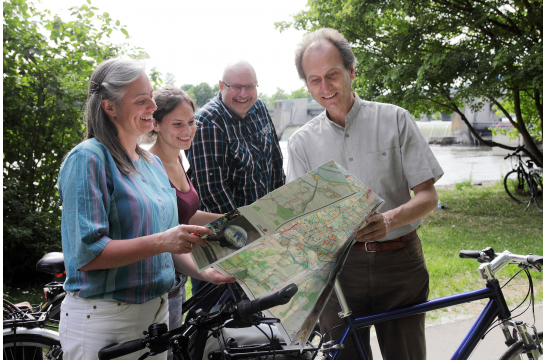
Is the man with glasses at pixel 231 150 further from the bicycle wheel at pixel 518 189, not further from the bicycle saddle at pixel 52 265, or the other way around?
the bicycle wheel at pixel 518 189

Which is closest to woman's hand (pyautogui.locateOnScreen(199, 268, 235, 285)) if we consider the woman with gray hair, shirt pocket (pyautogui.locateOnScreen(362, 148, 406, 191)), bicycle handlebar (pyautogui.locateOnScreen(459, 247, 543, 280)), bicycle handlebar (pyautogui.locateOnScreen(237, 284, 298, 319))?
the woman with gray hair

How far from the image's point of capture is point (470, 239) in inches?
282

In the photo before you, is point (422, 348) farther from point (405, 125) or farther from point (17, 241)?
point (17, 241)

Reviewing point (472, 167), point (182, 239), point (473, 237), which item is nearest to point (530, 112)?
point (473, 237)

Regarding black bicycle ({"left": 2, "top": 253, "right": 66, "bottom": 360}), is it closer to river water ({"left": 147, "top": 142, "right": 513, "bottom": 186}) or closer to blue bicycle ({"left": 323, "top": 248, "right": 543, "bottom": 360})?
blue bicycle ({"left": 323, "top": 248, "right": 543, "bottom": 360})

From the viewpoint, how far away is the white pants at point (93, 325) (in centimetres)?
155

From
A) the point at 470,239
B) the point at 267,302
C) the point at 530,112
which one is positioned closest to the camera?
the point at 267,302

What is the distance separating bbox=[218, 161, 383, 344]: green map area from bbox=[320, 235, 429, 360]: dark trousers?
1.52 ft

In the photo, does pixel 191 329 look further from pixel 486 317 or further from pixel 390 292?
pixel 486 317

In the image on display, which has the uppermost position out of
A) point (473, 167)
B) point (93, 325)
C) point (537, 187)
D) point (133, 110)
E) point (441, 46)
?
point (441, 46)

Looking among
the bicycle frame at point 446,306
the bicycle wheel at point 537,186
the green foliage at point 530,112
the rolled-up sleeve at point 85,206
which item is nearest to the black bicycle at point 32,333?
the rolled-up sleeve at point 85,206

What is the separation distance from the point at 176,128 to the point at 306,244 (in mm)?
1226

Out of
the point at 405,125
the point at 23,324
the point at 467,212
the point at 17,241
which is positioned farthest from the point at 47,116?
the point at 467,212

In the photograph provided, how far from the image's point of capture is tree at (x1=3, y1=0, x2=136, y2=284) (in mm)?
5082
